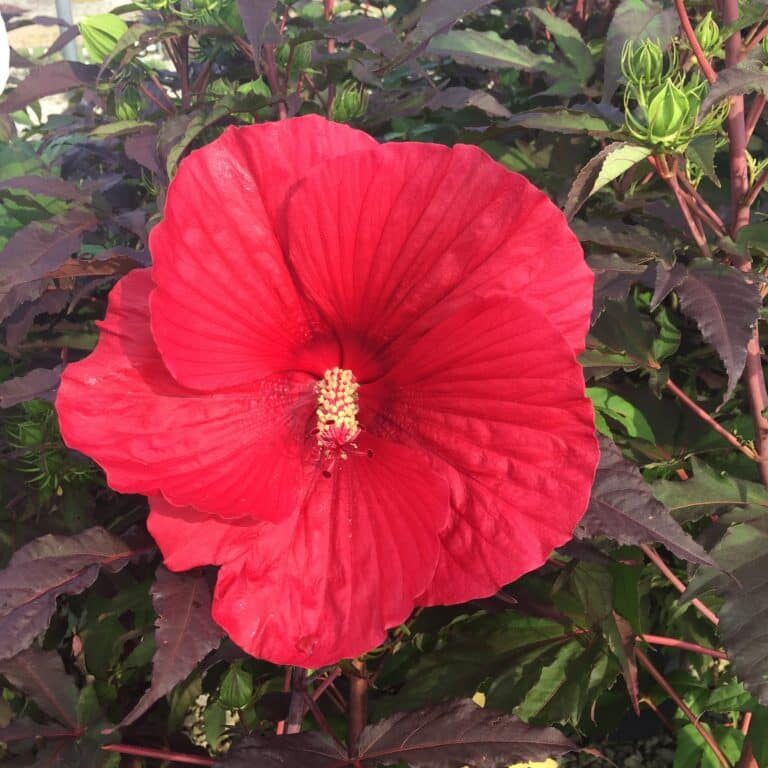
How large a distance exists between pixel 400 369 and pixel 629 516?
220mm

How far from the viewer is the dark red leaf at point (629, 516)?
662 mm

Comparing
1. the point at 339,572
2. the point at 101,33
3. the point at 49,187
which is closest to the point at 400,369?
the point at 339,572

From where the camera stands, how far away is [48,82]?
1.14m

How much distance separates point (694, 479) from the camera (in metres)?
0.87

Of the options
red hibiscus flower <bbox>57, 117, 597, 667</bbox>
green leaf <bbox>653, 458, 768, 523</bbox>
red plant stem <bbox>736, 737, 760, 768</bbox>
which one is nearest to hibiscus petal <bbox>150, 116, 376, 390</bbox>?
red hibiscus flower <bbox>57, 117, 597, 667</bbox>

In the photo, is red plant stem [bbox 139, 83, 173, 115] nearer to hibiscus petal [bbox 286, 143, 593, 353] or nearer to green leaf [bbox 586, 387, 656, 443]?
hibiscus petal [bbox 286, 143, 593, 353]

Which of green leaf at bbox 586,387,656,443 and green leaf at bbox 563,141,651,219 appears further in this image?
green leaf at bbox 586,387,656,443

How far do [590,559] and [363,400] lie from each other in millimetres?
250

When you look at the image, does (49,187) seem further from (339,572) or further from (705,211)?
(705,211)

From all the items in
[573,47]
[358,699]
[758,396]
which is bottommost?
[358,699]

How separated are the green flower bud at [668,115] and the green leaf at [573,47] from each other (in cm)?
41

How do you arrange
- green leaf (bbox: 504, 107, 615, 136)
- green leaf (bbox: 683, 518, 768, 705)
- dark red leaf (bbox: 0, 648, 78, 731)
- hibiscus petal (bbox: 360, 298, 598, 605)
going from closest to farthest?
hibiscus petal (bbox: 360, 298, 598, 605)
green leaf (bbox: 683, 518, 768, 705)
green leaf (bbox: 504, 107, 615, 136)
dark red leaf (bbox: 0, 648, 78, 731)

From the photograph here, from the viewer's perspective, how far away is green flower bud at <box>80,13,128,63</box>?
3.63ft

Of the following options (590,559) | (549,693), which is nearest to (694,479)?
(590,559)
